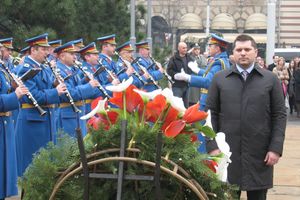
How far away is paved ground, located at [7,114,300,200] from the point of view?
8.72m

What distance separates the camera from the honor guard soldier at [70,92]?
29.7 feet

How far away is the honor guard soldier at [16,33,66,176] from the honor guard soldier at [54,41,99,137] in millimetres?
626

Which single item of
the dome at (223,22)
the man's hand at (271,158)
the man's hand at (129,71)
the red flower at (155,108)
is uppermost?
the red flower at (155,108)

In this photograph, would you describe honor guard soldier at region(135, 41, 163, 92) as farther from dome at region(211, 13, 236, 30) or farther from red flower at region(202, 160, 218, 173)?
dome at region(211, 13, 236, 30)

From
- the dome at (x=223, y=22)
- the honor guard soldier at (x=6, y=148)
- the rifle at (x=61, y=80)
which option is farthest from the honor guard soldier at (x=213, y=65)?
the dome at (x=223, y=22)

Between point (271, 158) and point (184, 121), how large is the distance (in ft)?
7.23

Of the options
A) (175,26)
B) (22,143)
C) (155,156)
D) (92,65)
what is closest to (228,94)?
(155,156)

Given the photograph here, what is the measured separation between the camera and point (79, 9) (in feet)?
57.0

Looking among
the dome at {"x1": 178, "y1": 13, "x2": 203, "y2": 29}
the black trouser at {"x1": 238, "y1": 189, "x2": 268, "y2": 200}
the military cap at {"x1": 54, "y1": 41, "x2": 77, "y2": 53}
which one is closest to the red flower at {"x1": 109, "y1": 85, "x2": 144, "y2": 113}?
the black trouser at {"x1": 238, "y1": 189, "x2": 268, "y2": 200}

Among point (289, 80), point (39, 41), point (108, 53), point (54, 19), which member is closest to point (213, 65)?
point (39, 41)

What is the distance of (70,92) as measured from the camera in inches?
355

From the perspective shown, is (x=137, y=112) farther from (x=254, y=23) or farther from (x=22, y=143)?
(x=254, y=23)

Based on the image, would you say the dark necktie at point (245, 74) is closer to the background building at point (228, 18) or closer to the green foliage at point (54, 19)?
the green foliage at point (54, 19)

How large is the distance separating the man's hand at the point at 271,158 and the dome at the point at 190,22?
46208mm
